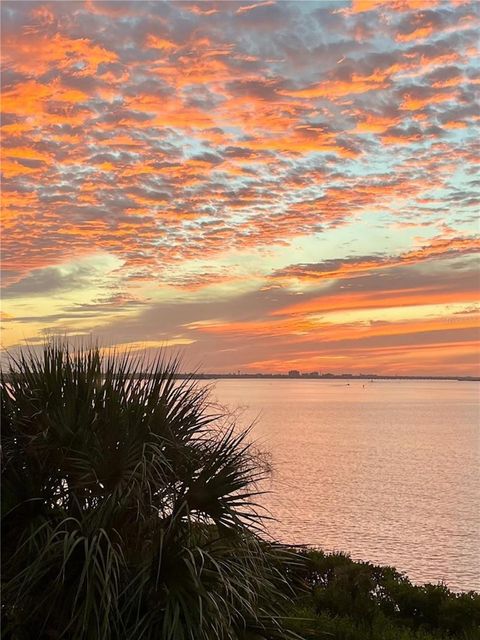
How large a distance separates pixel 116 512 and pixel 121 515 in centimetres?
14

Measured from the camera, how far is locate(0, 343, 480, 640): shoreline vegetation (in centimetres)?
495

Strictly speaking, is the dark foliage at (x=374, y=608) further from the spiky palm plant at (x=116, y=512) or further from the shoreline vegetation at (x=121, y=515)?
the spiky palm plant at (x=116, y=512)

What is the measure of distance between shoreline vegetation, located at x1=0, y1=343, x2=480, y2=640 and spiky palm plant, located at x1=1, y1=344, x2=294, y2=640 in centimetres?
1

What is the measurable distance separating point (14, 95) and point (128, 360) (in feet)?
20.4

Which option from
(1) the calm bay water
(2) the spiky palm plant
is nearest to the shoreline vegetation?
(2) the spiky palm plant

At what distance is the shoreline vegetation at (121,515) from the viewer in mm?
4953

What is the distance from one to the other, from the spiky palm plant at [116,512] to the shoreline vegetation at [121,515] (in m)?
0.01

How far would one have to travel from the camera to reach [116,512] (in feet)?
17.1

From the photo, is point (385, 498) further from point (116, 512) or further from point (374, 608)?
point (116, 512)

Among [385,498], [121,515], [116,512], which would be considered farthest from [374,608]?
[385,498]

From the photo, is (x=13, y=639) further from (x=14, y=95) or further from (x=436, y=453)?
(x=436, y=453)

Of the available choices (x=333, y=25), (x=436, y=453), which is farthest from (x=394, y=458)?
(x=333, y=25)

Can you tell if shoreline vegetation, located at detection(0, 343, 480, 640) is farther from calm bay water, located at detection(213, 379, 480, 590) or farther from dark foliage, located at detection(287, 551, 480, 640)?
calm bay water, located at detection(213, 379, 480, 590)

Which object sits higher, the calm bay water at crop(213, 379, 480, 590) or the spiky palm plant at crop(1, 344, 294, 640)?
the spiky palm plant at crop(1, 344, 294, 640)
